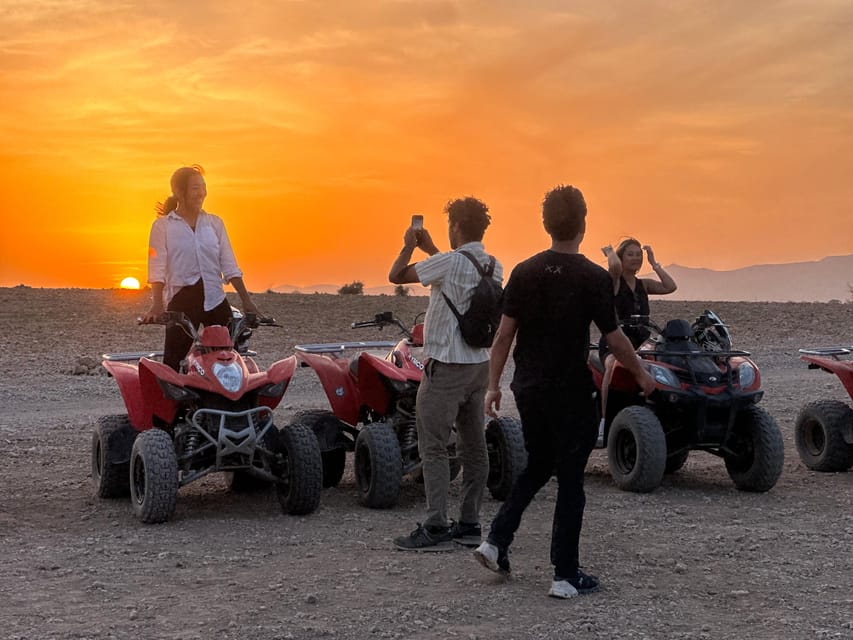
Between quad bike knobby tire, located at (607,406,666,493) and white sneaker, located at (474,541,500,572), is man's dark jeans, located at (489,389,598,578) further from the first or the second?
quad bike knobby tire, located at (607,406,666,493)

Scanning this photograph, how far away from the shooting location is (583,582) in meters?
5.86

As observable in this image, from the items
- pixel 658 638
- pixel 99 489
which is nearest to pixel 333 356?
pixel 99 489

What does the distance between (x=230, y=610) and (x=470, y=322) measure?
2086 millimetres

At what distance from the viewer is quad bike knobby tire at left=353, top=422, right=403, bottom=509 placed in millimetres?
8016

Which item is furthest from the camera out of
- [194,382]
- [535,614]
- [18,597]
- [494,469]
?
[494,469]

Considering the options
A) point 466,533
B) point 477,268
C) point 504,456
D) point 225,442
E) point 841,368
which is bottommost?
point 466,533

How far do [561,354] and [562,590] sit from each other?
116 centimetres

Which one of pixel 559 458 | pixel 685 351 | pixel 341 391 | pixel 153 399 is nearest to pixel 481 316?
pixel 559 458

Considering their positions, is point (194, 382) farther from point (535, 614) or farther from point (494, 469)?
point (535, 614)

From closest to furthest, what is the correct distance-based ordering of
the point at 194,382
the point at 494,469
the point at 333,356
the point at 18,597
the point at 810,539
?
the point at 18,597 < the point at 810,539 < the point at 194,382 < the point at 494,469 < the point at 333,356

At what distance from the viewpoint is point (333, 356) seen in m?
9.47

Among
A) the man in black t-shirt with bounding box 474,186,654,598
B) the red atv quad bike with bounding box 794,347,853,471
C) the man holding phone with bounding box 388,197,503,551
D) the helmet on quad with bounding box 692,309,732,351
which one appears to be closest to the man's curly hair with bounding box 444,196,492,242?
the man holding phone with bounding box 388,197,503,551

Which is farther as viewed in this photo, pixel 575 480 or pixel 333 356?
pixel 333 356

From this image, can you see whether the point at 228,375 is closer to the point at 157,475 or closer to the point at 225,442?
the point at 225,442
